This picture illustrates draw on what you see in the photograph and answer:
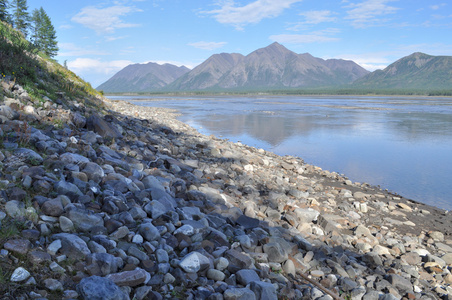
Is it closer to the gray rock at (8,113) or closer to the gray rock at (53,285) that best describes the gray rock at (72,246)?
the gray rock at (53,285)

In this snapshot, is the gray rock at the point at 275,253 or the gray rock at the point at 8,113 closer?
the gray rock at the point at 275,253

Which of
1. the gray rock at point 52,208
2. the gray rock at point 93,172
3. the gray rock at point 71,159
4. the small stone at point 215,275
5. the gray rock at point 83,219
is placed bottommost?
the small stone at point 215,275

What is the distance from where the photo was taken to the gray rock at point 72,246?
3617 millimetres

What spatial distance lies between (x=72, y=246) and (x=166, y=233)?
1331mm

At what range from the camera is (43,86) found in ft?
36.6

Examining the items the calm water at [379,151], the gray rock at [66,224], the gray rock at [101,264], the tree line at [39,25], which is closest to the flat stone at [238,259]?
the gray rock at [101,264]

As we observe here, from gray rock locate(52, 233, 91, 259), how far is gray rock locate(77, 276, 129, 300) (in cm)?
47

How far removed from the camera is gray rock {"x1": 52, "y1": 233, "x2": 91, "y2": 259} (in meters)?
3.62

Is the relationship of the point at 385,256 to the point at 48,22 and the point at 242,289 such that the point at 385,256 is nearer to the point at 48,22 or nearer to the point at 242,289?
the point at 242,289

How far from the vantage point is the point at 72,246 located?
366cm

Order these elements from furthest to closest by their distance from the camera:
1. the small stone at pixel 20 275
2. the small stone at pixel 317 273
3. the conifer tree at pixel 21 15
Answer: the conifer tree at pixel 21 15 → the small stone at pixel 317 273 → the small stone at pixel 20 275

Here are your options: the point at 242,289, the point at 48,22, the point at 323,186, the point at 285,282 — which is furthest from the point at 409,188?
the point at 48,22

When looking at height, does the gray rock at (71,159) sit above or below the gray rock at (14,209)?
above

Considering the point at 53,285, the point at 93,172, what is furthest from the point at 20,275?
the point at 93,172
